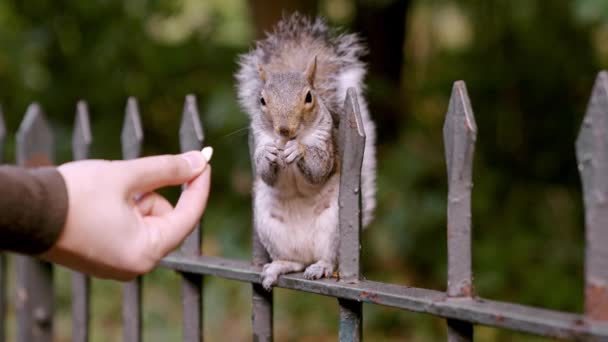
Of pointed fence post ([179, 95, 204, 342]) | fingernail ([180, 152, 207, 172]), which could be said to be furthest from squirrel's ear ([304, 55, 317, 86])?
fingernail ([180, 152, 207, 172])

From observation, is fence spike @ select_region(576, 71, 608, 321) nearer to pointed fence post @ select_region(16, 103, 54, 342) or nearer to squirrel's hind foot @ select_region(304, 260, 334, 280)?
squirrel's hind foot @ select_region(304, 260, 334, 280)

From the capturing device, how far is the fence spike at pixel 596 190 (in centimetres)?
88

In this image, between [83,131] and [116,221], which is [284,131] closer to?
[116,221]

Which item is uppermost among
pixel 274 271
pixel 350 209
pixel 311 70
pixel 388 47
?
pixel 388 47

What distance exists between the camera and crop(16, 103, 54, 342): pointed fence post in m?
1.82

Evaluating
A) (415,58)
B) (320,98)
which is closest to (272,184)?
(320,98)

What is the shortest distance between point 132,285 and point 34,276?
394 millimetres

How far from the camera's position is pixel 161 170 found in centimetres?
110

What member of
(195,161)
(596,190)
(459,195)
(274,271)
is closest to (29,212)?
(195,161)

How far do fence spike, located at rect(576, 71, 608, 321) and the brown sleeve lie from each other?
0.69 meters

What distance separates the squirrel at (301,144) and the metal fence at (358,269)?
72 millimetres

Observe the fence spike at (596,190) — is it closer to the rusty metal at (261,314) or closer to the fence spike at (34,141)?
the rusty metal at (261,314)

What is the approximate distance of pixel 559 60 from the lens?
3.17m

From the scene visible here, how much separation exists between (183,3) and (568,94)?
1.73m
